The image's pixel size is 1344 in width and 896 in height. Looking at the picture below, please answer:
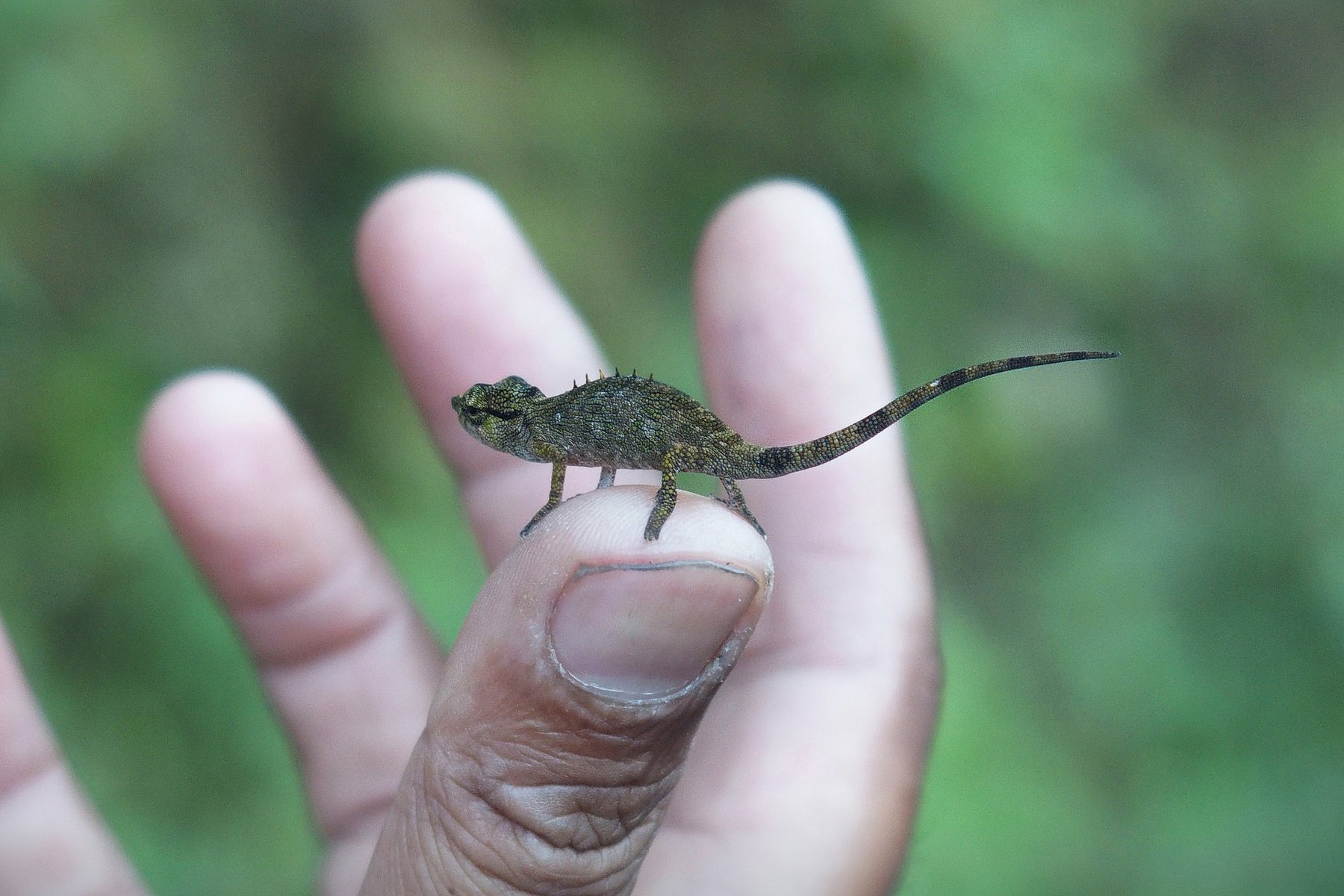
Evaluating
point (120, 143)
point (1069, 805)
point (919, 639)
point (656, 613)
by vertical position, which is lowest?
point (1069, 805)

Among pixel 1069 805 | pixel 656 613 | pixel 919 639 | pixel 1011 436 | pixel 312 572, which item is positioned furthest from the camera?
pixel 1011 436

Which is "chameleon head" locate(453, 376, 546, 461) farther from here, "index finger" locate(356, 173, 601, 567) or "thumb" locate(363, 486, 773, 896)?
"thumb" locate(363, 486, 773, 896)

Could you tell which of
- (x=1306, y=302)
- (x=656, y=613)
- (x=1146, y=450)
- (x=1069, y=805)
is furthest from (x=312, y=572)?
(x=1306, y=302)

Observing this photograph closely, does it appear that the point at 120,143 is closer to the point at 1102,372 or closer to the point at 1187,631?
the point at 1102,372

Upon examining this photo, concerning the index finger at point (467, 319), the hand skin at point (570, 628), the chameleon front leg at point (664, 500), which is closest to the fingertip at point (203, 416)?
the hand skin at point (570, 628)

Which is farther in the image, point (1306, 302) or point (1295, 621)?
point (1306, 302)

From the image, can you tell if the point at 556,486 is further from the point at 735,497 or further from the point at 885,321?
the point at 885,321
